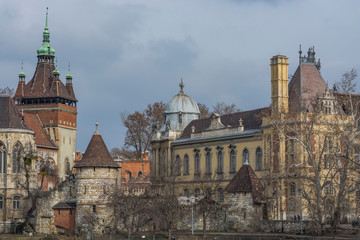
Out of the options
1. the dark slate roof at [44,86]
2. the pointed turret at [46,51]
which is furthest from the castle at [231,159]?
the pointed turret at [46,51]

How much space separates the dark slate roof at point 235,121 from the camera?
74.6 m

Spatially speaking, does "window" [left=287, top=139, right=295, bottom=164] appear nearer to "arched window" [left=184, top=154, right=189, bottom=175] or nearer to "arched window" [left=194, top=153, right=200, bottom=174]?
"arched window" [left=194, top=153, right=200, bottom=174]

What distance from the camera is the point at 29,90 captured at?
112 metres

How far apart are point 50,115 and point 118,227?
49.8 m

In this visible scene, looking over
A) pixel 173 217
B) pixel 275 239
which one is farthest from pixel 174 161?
pixel 275 239

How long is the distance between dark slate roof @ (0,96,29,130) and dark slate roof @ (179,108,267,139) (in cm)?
1747

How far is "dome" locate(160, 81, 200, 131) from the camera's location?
3506 inches

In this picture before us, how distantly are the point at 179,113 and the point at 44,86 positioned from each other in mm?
29321

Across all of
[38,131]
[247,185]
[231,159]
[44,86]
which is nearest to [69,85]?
[44,86]

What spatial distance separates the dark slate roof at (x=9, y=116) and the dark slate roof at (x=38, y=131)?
2115cm

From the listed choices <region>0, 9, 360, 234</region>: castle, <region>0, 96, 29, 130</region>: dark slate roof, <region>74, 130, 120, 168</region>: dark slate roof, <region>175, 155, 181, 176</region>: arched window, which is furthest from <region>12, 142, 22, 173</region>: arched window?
<region>74, 130, 120, 168</region>: dark slate roof

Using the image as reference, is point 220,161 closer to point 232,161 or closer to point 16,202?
point 232,161

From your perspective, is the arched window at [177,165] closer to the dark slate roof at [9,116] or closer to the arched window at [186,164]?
the arched window at [186,164]

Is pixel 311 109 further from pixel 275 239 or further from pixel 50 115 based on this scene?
pixel 50 115
